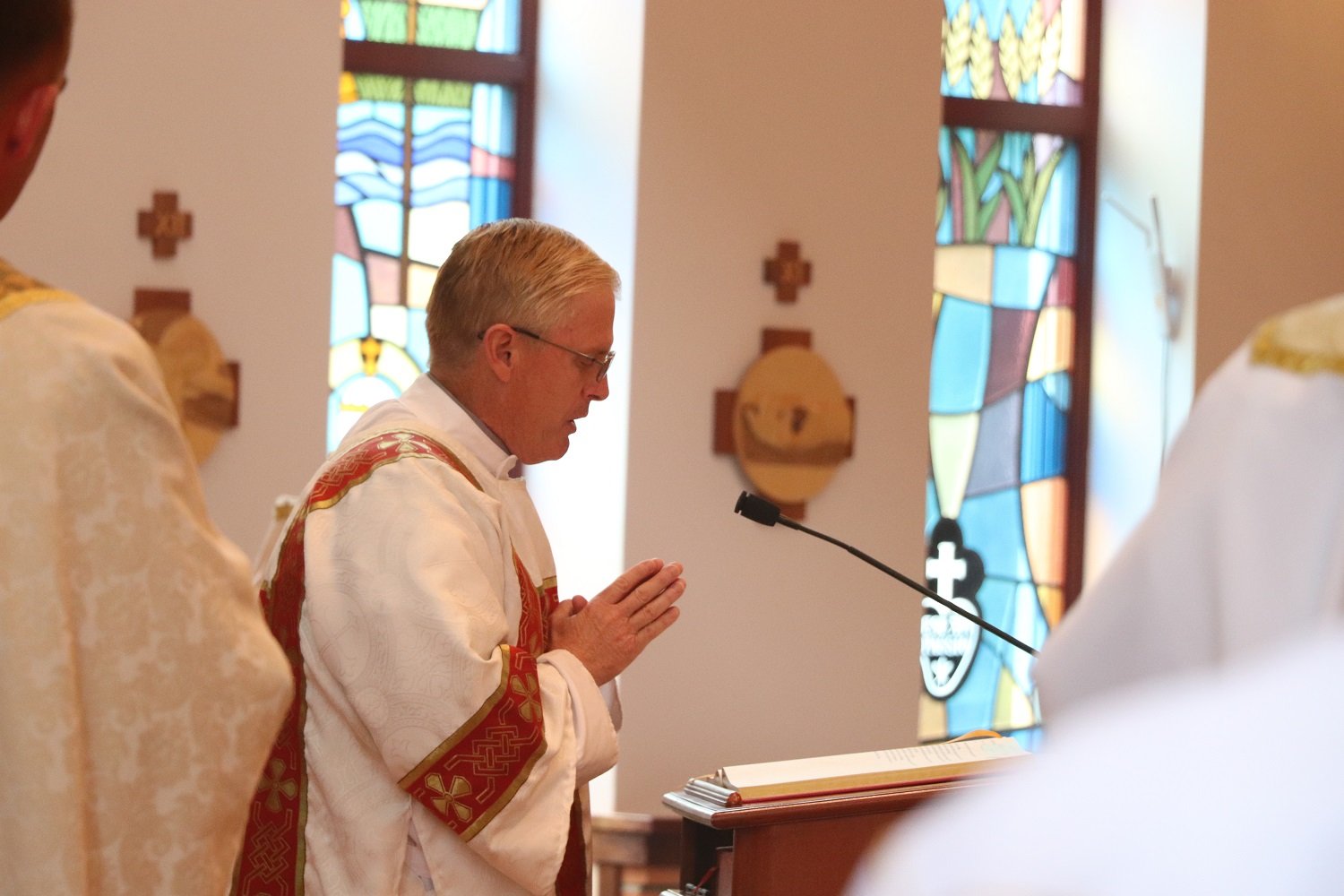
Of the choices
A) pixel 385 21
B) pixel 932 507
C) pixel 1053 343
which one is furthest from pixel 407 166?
pixel 1053 343

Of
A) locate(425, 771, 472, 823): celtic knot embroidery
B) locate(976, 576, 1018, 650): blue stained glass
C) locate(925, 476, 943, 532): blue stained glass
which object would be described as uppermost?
locate(925, 476, 943, 532): blue stained glass

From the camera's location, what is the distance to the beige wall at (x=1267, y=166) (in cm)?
602

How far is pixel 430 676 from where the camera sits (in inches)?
95.7

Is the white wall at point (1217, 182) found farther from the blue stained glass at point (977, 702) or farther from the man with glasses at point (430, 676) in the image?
the man with glasses at point (430, 676)

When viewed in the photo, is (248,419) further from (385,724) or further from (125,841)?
(125,841)

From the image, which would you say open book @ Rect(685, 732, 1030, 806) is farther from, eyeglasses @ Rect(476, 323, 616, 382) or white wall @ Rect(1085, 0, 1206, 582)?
white wall @ Rect(1085, 0, 1206, 582)

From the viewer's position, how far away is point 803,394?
5.46 m

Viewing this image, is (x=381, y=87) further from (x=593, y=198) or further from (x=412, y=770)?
(x=412, y=770)

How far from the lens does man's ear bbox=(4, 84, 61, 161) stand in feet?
5.19

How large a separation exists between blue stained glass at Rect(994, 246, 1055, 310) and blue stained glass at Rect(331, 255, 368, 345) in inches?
98.2

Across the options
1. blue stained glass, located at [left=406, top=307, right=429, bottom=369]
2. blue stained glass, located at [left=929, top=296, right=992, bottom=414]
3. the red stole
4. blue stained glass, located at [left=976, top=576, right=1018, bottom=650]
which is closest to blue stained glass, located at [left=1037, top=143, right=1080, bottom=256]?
blue stained glass, located at [left=929, top=296, right=992, bottom=414]

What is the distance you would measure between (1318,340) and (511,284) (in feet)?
6.67

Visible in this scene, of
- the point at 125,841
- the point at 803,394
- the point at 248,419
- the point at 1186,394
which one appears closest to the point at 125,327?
the point at 125,841

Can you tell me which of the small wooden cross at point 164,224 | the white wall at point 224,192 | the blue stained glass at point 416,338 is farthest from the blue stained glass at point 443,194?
the small wooden cross at point 164,224
